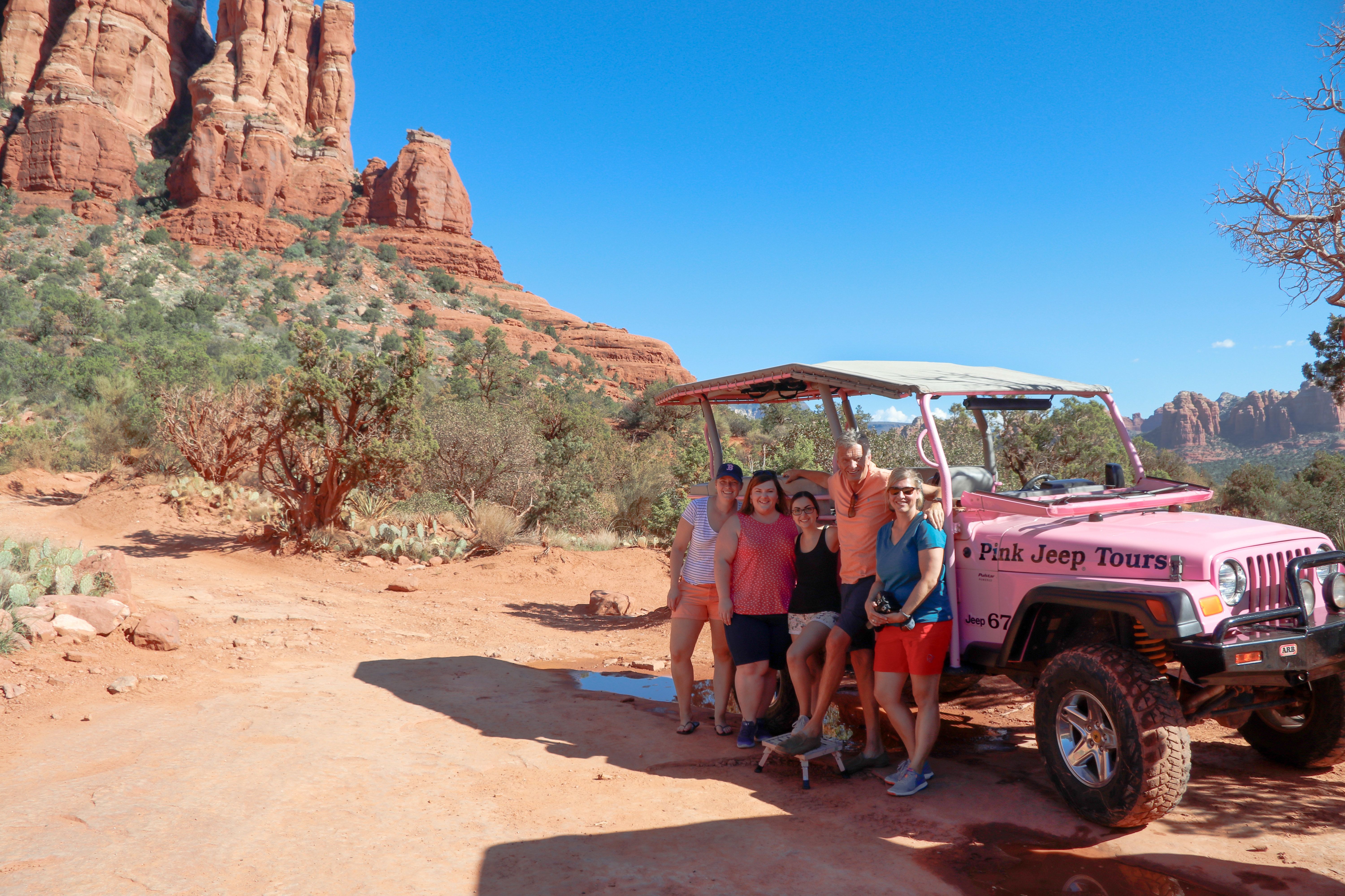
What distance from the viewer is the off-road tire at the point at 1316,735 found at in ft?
14.4

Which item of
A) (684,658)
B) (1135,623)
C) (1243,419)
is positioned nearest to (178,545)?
(684,658)

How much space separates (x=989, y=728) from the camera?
583cm

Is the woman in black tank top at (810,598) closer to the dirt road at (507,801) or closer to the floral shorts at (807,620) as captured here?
the floral shorts at (807,620)

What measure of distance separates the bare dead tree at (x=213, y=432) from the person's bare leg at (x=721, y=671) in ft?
46.4

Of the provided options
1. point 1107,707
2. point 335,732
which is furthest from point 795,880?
point 335,732

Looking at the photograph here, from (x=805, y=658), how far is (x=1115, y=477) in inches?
99.7

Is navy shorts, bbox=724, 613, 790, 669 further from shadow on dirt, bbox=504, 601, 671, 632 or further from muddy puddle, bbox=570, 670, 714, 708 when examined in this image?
shadow on dirt, bbox=504, 601, 671, 632

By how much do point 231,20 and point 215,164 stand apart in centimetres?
2138

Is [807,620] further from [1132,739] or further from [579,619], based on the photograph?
[579,619]

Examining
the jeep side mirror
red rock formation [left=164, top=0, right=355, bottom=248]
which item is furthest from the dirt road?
red rock formation [left=164, top=0, right=355, bottom=248]

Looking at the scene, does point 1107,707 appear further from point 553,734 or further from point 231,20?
point 231,20

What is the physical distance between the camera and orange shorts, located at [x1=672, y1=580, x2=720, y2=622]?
5578mm

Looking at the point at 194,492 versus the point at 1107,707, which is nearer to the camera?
the point at 1107,707

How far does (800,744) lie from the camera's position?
4652 millimetres
